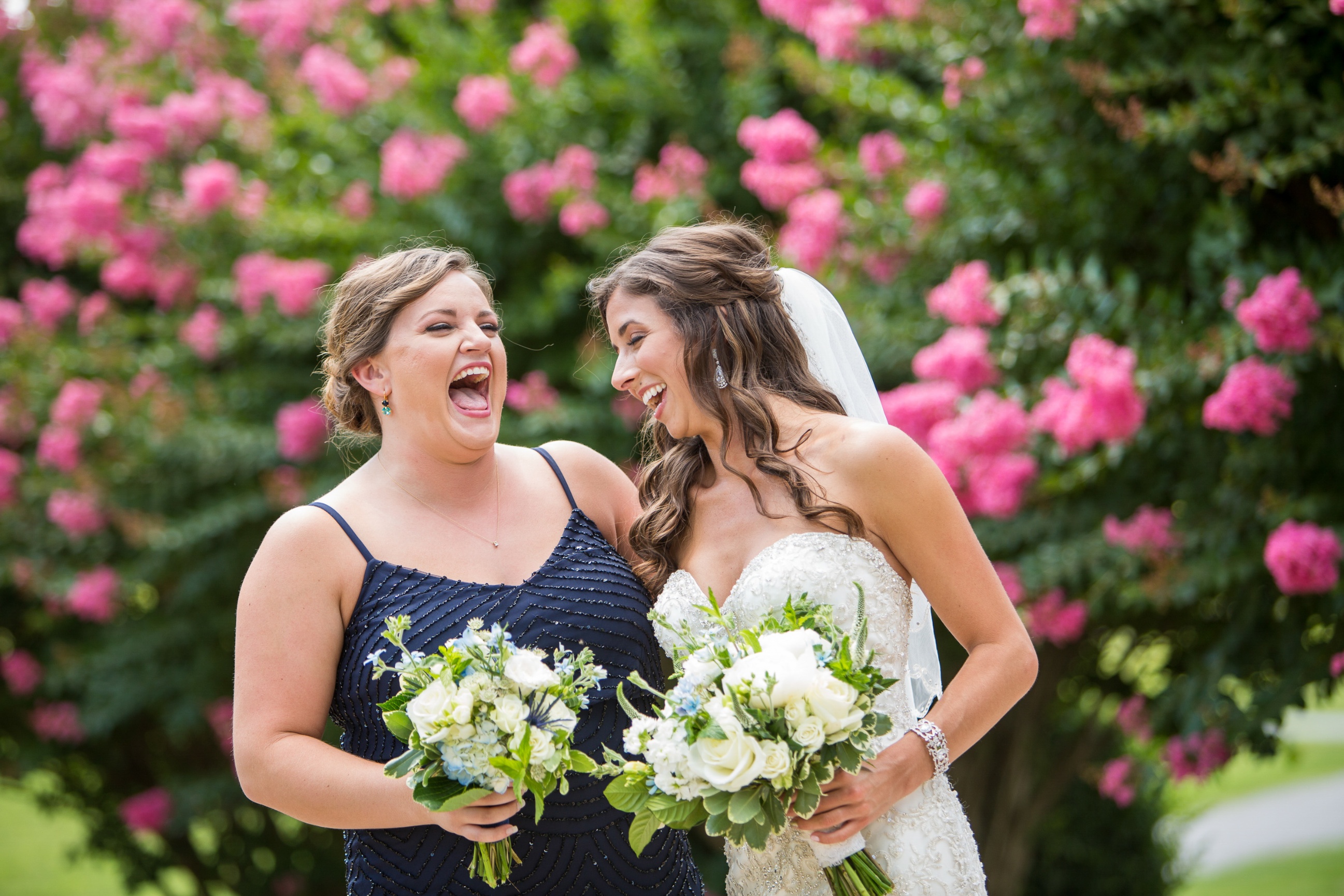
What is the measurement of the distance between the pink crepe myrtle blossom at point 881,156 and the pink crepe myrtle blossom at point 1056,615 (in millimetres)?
1758

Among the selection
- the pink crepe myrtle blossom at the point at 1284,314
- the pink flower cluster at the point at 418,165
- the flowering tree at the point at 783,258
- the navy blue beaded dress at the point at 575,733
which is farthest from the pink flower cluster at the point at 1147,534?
the pink flower cluster at the point at 418,165

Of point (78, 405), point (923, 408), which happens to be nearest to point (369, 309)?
point (923, 408)

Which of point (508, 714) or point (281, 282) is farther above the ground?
point (508, 714)

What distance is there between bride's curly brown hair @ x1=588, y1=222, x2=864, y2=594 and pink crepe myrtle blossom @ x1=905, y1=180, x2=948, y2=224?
1.51 m

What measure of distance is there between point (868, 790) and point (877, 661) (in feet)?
1.18

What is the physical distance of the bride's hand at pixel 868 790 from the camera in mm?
2285

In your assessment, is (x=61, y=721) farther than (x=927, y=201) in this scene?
Yes

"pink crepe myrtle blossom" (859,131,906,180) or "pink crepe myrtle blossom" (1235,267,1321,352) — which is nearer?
"pink crepe myrtle blossom" (1235,267,1321,352)

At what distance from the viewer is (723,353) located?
9.33 ft

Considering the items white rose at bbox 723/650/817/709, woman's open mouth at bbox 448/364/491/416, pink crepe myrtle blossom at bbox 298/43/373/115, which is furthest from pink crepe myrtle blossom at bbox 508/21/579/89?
white rose at bbox 723/650/817/709

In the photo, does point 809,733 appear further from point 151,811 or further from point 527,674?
point 151,811

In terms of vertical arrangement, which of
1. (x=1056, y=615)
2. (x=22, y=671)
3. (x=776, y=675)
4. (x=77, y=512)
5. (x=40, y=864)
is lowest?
(x=40, y=864)

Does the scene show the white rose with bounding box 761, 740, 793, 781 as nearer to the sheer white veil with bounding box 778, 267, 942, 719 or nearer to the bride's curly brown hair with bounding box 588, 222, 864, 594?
the bride's curly brown hair with bounding box 588, 222, 864, 594

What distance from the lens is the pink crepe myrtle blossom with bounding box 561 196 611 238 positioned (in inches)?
203
